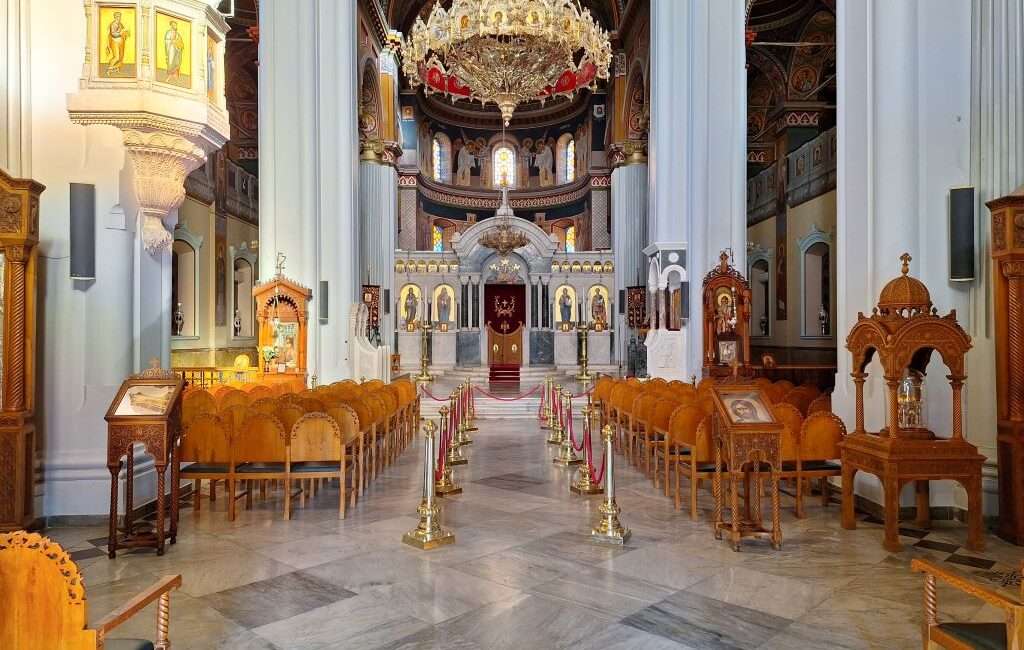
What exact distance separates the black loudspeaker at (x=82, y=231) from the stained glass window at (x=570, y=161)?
2647cm

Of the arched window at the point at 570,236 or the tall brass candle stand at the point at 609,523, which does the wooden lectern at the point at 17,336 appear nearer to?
the tall brass candle stand at the point at 609,523

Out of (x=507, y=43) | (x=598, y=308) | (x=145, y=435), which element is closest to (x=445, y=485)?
(x=145, y=435)

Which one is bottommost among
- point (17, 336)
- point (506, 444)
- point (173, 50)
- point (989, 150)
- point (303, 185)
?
point (506, 444)

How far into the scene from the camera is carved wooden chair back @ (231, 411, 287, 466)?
227 inches

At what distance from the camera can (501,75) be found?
475 inches

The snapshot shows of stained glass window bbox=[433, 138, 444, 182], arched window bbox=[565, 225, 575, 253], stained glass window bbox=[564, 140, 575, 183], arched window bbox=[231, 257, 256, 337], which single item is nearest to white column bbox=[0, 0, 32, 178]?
arched window bbox=[231, 257, 256, 337]

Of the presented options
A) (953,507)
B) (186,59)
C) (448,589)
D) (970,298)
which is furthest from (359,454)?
(970,298)

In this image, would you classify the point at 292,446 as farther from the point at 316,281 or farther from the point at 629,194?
the point at 629,194

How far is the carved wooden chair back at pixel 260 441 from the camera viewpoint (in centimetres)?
576

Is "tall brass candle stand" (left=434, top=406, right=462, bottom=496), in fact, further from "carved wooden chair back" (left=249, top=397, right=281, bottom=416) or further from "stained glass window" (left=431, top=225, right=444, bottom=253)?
"stained glass window" (left=431, top=225, right=444, bottom=253)

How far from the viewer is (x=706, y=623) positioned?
360cm

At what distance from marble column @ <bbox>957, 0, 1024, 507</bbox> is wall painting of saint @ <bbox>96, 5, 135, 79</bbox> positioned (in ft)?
23.6

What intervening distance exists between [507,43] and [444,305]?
11650 millimetres

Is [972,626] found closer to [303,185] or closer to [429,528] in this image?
[429,528]
